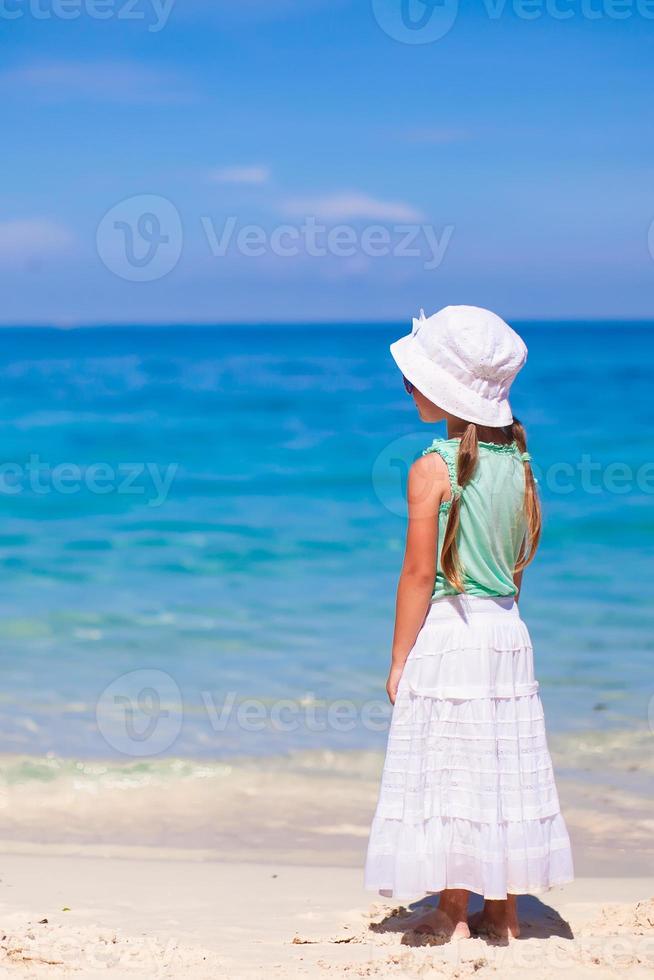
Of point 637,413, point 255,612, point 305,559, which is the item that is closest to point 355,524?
point 305,559

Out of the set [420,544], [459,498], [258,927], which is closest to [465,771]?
[420,544]

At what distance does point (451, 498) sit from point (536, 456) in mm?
16408

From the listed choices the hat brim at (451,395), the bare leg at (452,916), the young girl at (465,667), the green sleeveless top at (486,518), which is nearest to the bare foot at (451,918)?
the bare leg at (452,916)

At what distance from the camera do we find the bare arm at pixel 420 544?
3.12 metres

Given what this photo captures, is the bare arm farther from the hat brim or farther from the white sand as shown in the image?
the white sand

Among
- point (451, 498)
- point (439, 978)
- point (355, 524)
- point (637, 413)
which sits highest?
point (637, 413)

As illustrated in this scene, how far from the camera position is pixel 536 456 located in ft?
63.2

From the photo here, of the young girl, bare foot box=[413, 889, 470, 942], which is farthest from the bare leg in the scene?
the young girl

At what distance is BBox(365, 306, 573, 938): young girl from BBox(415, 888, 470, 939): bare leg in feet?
0.56

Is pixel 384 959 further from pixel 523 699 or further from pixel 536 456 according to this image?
pixel 536 456

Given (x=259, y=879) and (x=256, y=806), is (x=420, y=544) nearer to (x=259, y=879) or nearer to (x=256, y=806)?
(x=259, y=879)

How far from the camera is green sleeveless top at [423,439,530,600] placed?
3.18 m

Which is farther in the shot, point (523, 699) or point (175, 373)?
point (175, 373)

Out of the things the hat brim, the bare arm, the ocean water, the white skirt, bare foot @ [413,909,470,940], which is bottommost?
bare foot @ [413,909,470,940]
